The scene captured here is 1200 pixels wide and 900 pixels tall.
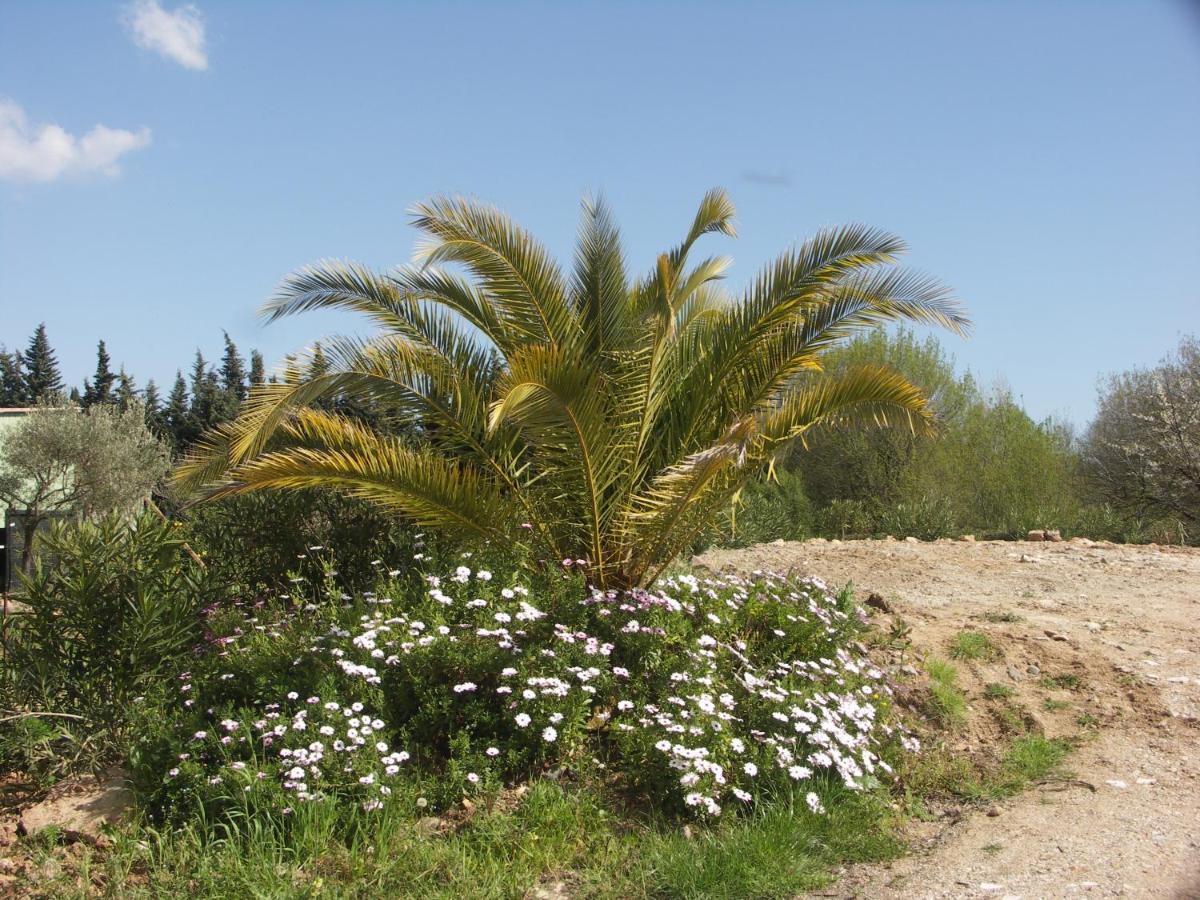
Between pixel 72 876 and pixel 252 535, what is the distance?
308 cm

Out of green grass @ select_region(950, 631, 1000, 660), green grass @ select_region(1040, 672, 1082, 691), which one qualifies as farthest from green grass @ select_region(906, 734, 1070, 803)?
green grass @ select_region(950, 631, 1000, 660)

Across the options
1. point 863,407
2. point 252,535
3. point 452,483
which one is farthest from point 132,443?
point 863,407

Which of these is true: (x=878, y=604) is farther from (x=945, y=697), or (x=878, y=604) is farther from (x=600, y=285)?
(x=600, y=285)

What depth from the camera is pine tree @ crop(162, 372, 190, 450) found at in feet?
102

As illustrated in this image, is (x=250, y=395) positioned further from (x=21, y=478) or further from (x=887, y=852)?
(x=21, y=478)

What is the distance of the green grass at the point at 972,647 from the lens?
6.58m

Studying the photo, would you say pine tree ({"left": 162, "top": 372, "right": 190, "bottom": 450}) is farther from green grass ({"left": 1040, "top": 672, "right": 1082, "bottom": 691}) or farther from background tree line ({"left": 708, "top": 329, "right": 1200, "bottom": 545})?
green grass ({"left": 1040, "top": 672, "right": 1082, "bottom": 691})

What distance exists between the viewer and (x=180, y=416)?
32469 millimetres

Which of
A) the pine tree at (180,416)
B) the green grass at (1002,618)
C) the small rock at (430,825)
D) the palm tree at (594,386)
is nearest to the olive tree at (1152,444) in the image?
the green grass at (1002,618)

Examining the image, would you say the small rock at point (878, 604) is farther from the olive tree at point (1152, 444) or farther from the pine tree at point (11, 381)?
the pine tree at point (11, 381)

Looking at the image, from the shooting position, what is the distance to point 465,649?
4680mm

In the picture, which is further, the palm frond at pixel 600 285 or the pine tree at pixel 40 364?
the pine tree at pixel 40 364

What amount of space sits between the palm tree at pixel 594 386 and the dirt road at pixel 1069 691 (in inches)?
85.1

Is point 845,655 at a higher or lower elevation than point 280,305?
lower
